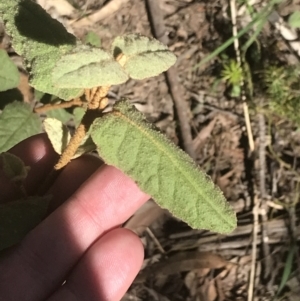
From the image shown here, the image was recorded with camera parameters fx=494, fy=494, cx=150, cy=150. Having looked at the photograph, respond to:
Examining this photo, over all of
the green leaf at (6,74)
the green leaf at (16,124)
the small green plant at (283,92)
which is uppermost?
the green leaf at (6,74)

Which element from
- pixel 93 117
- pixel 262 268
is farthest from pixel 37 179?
pixel 262 268

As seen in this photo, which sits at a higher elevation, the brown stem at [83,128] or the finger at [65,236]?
the brown stem at [83,128]

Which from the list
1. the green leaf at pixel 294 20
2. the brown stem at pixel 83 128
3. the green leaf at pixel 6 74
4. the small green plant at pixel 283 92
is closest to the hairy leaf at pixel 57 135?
the brown stem at pixel 83 128

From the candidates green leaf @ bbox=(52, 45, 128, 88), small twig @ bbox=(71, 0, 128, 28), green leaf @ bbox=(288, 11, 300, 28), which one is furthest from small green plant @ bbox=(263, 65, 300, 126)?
green leaf @ bbox=(52, 45, 128, 88)

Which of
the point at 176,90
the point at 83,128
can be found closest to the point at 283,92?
the point at 176,90

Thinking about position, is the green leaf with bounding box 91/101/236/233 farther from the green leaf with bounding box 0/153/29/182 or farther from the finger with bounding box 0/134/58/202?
the finger with bounding box 0/134/58/202

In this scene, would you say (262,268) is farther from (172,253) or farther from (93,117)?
(93,117)

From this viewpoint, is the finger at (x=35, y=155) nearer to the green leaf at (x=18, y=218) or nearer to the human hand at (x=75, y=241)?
the human hand at (x=75, y=241)

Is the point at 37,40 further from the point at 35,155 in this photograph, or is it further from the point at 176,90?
the point at 176,90
